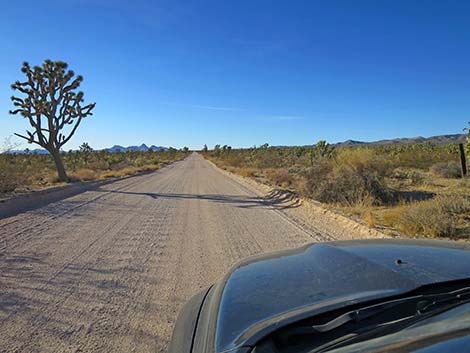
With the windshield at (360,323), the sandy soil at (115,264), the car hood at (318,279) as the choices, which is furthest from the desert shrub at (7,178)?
the windshield at (360,323)

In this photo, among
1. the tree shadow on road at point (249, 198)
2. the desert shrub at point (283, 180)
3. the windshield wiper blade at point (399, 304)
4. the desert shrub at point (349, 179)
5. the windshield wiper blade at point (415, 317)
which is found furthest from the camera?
the desert shrub at point (283, 180)

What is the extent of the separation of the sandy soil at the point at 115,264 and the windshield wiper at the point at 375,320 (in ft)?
7.21

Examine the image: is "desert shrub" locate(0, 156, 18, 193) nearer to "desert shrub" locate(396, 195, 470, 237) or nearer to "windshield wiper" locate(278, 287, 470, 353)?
"desert shrub" locate(396, 195, 470, 237)

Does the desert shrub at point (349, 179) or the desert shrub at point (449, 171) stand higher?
the desert shrub at point (349, 179)

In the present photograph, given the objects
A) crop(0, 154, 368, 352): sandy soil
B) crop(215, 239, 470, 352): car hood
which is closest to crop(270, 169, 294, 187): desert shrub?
crop(0, 154, 368, 352): sandy soil

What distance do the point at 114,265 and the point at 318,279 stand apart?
449cm

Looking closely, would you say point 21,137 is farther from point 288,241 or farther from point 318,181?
point 288,241

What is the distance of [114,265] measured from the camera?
5.70m

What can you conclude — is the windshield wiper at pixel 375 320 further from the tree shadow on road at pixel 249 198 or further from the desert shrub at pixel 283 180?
the desert shrub at pixel 283 180

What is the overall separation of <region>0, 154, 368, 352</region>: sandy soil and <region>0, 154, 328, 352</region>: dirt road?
0.05 feet

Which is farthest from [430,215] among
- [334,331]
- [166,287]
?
[334,331]

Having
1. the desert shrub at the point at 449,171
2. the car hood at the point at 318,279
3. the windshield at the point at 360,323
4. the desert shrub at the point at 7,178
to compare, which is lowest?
the desert shrub at the point at 449,171

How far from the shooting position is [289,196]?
13.9m

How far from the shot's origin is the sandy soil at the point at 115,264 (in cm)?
360
